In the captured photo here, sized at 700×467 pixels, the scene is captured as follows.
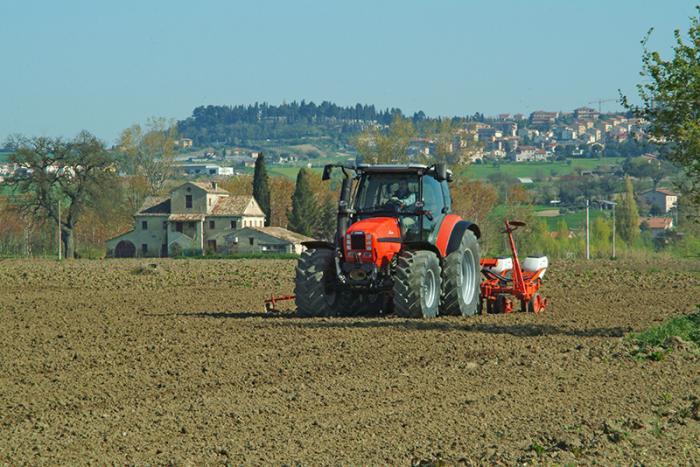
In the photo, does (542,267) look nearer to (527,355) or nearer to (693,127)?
(693,127)

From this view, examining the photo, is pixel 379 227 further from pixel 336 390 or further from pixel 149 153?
pixel 149 153

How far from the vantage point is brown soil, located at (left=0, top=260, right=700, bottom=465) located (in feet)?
27.9

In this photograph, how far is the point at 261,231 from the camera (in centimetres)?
8506

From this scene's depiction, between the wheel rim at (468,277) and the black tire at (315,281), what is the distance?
225 centimetres

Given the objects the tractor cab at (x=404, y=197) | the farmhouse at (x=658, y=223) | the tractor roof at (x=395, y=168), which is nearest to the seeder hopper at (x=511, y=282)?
the tractor cab at (x=404, y=197)

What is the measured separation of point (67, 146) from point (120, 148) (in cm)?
2856

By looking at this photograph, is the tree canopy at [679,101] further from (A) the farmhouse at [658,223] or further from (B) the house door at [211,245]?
(A) the farmhouse at [658,223]

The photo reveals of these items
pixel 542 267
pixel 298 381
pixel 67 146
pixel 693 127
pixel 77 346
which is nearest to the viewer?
pixel 298 381

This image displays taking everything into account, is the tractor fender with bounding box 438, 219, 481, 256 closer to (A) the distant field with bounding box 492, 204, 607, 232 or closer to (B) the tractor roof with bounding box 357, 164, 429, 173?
(B) the tractor roof with bounding box 357, 164, 429, 173

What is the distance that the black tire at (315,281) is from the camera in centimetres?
1797

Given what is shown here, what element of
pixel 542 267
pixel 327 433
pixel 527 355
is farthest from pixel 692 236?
pixel 327 433

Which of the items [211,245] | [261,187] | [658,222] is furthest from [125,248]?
[658,222]

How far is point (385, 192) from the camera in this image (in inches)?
730

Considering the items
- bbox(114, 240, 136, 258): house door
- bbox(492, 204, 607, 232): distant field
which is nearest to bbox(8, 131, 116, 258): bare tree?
bbox(114, 240, 136, 258): house door
